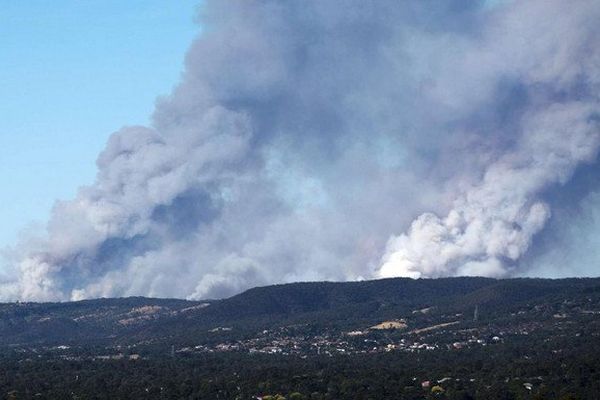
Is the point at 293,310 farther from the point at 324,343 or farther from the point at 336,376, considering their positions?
the point at 336,376

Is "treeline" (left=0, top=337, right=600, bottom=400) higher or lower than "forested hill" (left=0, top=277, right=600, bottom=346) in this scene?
lower

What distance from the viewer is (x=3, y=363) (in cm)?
11175

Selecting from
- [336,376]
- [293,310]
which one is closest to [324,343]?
[336,376]

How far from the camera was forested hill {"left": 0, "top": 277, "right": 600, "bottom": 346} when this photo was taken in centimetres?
13800

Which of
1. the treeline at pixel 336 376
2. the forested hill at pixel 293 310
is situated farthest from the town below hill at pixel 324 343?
the forested hill at pixel 293 310

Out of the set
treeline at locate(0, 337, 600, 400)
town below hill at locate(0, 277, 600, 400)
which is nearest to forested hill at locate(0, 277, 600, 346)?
town below hill at locate(0, 277, 600, 400)

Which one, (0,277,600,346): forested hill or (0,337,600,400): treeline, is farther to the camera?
(0,277,600,346): forested hill

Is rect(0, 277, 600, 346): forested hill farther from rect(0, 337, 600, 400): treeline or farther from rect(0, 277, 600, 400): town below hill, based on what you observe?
rect(0, 337, 600, 400): treeline

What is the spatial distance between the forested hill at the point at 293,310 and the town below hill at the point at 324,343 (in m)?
0.30

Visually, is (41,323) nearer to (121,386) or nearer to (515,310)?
(515,310)

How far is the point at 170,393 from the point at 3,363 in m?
31.7

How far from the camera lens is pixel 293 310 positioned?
164750mm

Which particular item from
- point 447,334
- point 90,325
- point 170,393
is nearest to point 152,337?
point 90,325

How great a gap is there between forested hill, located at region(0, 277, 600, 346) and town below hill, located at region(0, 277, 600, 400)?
0.30m
